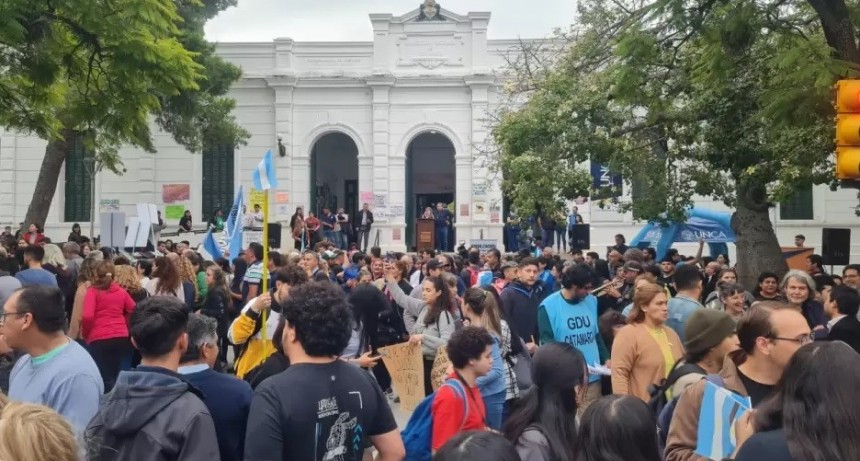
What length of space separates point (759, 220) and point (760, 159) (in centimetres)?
234

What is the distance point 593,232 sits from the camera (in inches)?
1171

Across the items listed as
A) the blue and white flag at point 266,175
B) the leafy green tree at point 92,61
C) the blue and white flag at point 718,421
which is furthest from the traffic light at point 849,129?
the leafy green tree at point 92,61

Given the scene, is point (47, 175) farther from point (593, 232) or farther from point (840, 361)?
A: point (840, 361)

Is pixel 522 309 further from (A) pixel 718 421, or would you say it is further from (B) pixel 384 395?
(A) pixel 718 421

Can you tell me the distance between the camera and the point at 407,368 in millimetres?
7836

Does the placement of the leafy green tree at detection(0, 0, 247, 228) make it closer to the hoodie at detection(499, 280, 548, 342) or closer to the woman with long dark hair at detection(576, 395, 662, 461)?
the hoodie at detection(499, 280, 548, 342)

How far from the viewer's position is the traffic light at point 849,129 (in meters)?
8.21

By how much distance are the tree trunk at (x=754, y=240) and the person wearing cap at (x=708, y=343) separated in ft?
41.9

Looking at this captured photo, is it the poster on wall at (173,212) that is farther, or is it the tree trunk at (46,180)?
the poster on wall at (173,212)

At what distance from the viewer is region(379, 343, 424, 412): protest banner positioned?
7742 mm

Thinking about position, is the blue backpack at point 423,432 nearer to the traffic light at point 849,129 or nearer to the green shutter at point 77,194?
the traffic light at point 849,129

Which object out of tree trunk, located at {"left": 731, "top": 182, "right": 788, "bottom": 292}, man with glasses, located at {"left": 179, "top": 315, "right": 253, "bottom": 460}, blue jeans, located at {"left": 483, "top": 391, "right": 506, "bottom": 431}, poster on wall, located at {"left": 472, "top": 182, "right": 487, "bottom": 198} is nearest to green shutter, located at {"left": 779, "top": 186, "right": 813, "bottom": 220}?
poster on wall, located at {"left": 472, "top": 182, "right": 487, "bottom": 198}

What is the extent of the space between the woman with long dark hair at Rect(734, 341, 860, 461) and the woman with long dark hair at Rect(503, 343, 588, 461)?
1.19m

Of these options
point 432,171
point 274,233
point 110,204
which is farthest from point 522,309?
point 432,171
